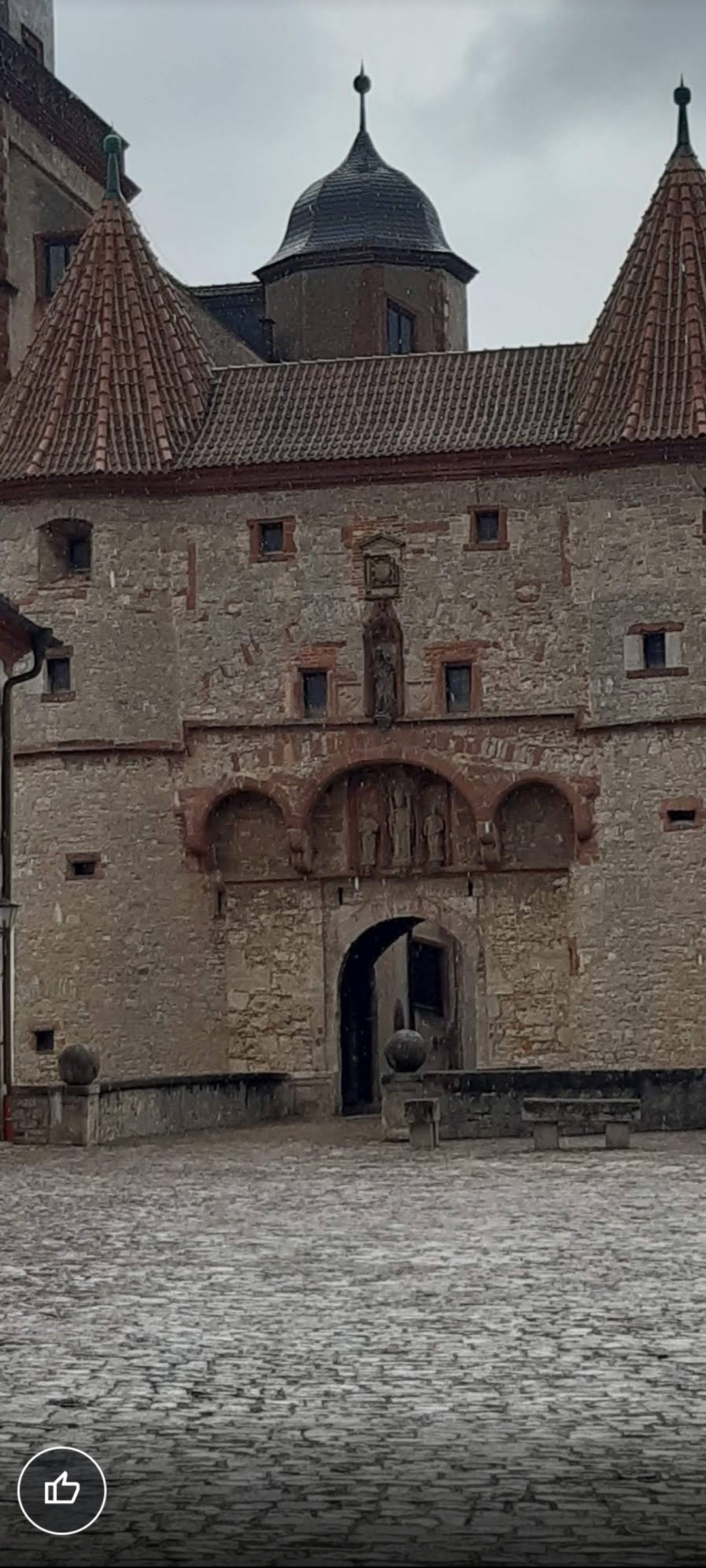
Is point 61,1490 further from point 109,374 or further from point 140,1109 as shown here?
point 109,374

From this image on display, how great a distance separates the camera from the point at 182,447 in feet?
127

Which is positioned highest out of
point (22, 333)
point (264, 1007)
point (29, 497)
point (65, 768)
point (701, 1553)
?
point (22, 333)

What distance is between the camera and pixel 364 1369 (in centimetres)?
1133

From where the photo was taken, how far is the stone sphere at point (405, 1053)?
2748 centimetres

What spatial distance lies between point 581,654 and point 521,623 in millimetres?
943

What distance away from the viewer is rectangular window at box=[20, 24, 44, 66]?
4425 cm

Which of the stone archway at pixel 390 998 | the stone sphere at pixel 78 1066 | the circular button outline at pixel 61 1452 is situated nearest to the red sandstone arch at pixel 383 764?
the stone archway at pixel 390 998

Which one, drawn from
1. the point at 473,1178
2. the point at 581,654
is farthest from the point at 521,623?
the point at 473,1178

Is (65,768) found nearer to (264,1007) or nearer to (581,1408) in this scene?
(264,1007)

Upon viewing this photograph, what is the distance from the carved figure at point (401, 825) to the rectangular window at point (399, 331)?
48.7ft

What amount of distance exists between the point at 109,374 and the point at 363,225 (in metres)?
14.0

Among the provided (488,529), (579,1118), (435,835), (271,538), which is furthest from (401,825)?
(579,1118)

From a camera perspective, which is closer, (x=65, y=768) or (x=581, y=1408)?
(x=581, y=1408)

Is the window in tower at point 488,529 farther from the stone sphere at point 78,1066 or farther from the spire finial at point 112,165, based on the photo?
the stone sphere at point 78,1066
